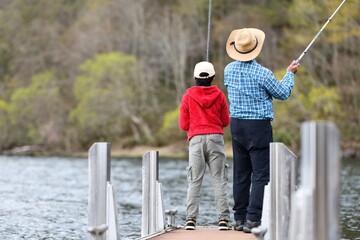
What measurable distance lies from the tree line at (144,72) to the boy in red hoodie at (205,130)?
45961mm

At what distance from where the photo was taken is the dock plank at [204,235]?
29.8ft

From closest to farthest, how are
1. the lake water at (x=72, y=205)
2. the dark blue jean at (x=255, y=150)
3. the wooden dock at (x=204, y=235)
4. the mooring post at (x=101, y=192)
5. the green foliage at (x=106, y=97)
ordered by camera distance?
the mooring post at (x=101, y=192), the wooden dock at (x=204, y=235), the dark blue jean at (x=255, y=150), the lake water at (x=72, y=205), the green foliage at (x=106, y=97)

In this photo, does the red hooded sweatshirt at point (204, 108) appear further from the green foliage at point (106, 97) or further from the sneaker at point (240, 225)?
the green foliage at point (106, 97)

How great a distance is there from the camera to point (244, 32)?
934cm

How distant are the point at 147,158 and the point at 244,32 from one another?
1695 millimetres

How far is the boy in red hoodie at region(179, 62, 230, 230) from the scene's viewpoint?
9812mm

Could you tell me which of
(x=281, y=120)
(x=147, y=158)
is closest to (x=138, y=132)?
(x=281, y=120)

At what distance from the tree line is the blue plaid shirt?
4652 cm

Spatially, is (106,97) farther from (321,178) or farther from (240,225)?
(321,178)

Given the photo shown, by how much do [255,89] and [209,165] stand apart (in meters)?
1.08

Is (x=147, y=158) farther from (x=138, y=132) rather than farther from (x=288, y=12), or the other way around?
(x=138, y=132)

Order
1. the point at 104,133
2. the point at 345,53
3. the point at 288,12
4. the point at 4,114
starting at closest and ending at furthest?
1. the point at 345,53
2. the point at 288,12
3. the point at 104,133
4. the point at 4,114

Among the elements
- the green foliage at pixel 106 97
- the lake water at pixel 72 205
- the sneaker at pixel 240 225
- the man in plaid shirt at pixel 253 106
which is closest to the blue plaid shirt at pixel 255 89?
the man in plaid shirt at pixel 253 106

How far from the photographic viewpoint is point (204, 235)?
30.7 feet
